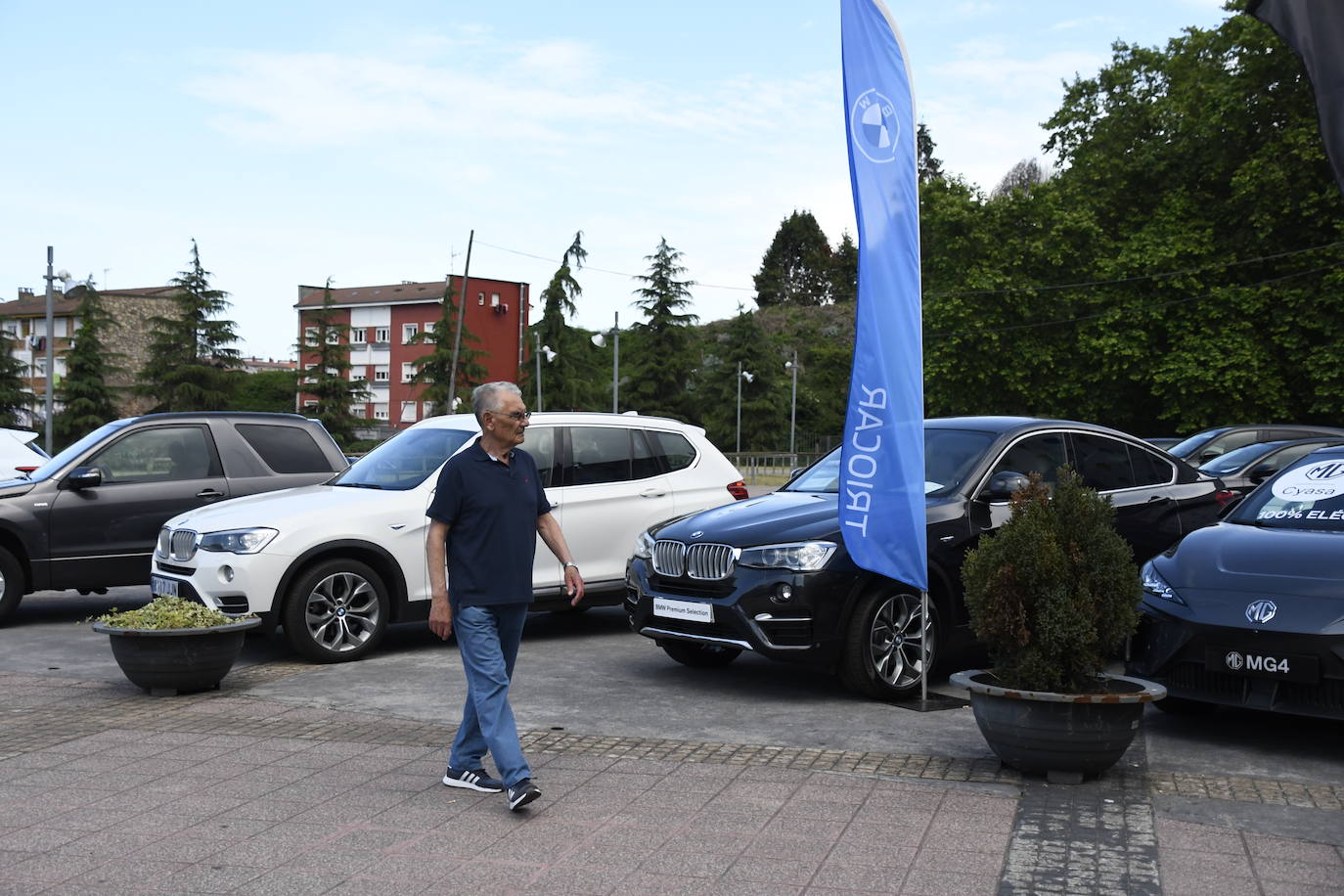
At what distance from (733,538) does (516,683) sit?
176 cm

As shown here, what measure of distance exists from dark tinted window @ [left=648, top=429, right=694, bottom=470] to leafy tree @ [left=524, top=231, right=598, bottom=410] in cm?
5379

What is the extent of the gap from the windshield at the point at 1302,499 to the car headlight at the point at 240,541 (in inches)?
246

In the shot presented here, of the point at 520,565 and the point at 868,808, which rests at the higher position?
the point at 520,565

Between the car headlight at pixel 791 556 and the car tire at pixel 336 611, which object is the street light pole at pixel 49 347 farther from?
the car headlight at pixel 791 556

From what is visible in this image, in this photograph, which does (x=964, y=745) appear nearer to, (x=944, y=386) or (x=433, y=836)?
(x=433, y=836)

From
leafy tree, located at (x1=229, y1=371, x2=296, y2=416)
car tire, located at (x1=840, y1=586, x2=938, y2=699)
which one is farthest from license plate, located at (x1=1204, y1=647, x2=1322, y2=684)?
leafy tree, located at (x1=229, y1=371, x2=296, y2=416)

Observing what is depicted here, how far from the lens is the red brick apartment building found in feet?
311

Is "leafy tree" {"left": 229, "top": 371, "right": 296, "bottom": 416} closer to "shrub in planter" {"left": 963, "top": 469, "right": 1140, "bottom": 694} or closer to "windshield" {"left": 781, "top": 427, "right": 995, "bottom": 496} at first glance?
"windshield" {"left": 781, "top": 427, "right": 995, "bottom": 496}

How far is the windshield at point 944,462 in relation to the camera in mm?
8703

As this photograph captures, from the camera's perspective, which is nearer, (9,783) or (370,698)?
(9,783)

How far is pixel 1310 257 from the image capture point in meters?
35.4

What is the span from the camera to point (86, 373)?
221ft

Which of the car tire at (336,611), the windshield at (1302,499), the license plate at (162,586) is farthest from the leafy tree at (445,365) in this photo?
the windshield at (1302,499)

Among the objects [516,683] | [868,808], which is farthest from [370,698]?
[868,808]
